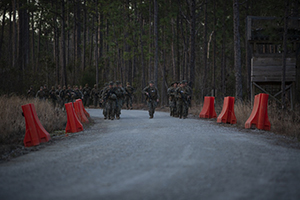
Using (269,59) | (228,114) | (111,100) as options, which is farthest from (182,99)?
(269,59)

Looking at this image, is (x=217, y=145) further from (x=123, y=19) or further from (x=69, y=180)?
(x=123, y=19)

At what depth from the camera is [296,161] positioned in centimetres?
697

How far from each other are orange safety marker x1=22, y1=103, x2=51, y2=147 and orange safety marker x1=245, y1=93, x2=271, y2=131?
6.71 m

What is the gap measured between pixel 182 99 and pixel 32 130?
1163 centimetres

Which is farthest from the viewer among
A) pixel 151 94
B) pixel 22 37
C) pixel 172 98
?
pixel 22 37

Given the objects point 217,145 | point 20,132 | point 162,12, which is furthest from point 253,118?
point 162,12

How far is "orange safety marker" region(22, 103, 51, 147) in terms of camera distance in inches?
387

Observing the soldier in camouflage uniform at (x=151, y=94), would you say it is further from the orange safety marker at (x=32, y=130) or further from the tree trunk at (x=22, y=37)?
the tree trunk at (x=22, y=37)

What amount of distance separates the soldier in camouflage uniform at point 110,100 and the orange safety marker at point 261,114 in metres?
9.20

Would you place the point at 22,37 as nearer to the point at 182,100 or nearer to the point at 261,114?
the point at 182,100

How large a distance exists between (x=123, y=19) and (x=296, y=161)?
122 feet

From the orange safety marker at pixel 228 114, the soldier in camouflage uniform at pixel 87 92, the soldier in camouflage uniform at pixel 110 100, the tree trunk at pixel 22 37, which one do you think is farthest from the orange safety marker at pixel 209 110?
the soldier in camouflage uniform at pixel 87 92

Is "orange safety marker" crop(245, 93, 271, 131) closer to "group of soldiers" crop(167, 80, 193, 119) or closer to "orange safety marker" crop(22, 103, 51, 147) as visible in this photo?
"orange safety marker" crop(22, 103, 51, 147)

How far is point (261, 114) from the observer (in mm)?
12891
